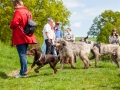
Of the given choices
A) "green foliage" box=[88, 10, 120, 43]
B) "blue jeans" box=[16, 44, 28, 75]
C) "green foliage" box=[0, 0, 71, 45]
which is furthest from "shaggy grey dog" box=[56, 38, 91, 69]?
"green foliage" box=[88, 10, 120, 43]

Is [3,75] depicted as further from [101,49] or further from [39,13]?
[39,13]

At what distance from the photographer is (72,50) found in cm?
1221

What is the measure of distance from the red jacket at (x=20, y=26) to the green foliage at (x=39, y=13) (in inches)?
1191

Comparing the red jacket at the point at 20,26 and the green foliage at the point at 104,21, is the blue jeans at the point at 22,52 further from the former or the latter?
the green foliage at the point at 104,21

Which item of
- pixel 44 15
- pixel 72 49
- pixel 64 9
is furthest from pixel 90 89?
pixel 64 9

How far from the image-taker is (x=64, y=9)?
48406mm

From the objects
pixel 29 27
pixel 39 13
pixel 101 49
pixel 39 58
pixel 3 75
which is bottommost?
pixel 3 75

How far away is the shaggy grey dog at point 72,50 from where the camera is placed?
1210 centimetres

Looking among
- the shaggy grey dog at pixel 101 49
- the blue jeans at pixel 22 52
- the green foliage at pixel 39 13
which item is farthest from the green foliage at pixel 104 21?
the blue jeans at pixel 22 52

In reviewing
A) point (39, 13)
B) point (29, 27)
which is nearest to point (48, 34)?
point (29, 27)

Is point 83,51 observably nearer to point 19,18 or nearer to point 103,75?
point 103,75

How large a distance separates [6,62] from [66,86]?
236 inches

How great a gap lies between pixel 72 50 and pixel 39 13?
3213 centimetres

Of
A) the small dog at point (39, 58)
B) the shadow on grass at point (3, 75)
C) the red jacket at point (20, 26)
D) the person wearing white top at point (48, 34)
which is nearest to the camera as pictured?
the red jacket at point (20, 26)
